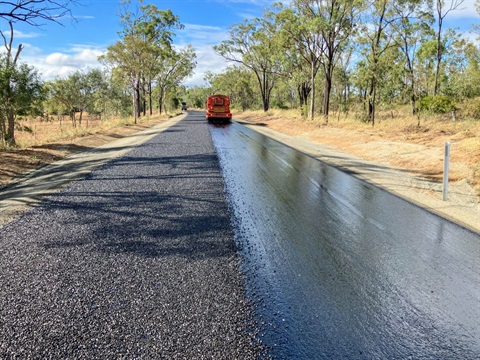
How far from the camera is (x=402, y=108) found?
37.4 metres

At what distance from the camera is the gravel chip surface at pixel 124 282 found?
266 cm

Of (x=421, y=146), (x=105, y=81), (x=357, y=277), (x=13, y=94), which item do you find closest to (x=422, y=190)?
(x=357, y=277)

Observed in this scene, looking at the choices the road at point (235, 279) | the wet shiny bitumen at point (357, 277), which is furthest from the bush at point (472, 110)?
the road at point (235, 279)

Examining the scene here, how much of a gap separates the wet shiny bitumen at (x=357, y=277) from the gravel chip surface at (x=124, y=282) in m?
0.32

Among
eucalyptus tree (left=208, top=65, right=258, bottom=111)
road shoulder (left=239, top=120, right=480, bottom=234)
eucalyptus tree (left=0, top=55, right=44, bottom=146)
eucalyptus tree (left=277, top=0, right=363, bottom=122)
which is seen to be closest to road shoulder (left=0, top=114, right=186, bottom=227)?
eucalyptus tree (left=0, top=55, right=44, bottom=146)

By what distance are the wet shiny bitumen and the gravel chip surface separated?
316mm

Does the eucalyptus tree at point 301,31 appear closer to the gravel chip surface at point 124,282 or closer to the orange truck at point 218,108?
the orange truck at point 218,108

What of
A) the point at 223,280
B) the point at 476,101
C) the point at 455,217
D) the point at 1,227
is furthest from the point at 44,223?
the point at 476,101

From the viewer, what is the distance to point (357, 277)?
375 cm

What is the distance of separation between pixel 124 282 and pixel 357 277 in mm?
2413

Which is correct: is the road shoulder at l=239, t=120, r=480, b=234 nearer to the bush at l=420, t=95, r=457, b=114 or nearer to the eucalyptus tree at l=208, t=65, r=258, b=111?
the bush at l=420, t=95, r=457, b=114

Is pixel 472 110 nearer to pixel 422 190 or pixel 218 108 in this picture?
pixel 422 190

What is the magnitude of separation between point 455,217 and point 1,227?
722 cm

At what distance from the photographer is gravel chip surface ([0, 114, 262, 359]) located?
266cm
